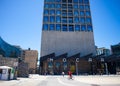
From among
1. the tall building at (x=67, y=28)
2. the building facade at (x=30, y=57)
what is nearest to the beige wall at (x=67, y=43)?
the tall building at (x=67, y=28)

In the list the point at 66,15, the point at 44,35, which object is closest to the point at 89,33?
the point at 66,15

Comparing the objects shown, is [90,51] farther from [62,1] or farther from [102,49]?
[62,1]

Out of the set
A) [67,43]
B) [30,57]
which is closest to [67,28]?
[67,43]

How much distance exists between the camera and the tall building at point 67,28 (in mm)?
71812

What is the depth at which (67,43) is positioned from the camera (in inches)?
2876

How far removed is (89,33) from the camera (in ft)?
251

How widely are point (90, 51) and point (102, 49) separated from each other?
28361 mm

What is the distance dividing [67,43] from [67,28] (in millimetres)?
9610

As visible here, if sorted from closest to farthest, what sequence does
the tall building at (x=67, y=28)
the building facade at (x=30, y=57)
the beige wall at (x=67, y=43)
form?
the beige wall at (x=67, y=43)
the tall building at (x=67, y=28)
the building facade at (x=30, y=57)

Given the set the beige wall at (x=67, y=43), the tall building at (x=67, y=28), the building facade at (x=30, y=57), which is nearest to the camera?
the beige wall at (x=67, y=43)

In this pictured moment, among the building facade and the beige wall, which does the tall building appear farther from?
the building facade

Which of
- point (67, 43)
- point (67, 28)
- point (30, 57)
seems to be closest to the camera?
point (67, 43)

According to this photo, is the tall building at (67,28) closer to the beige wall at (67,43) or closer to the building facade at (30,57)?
the beige wall at (67,43)

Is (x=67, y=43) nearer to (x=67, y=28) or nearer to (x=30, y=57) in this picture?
(x=67, y=28)
